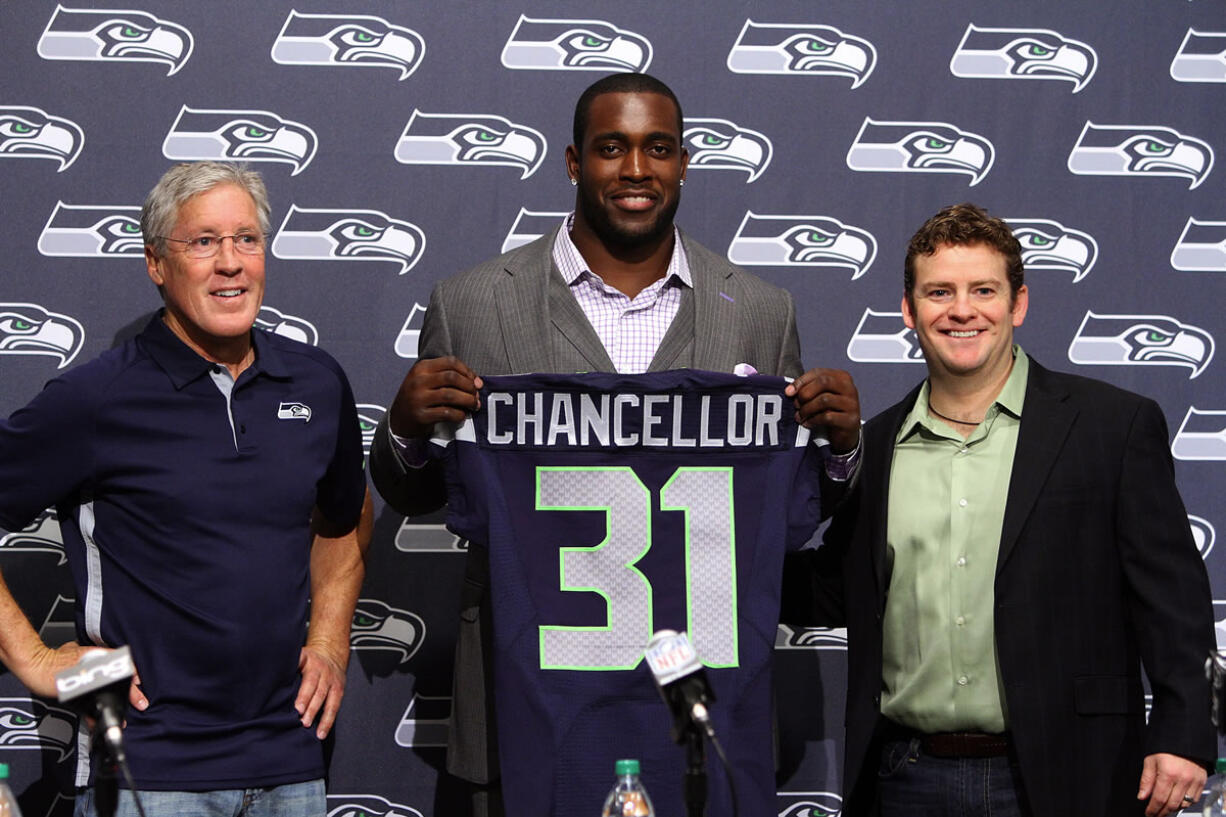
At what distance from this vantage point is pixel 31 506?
2326mm

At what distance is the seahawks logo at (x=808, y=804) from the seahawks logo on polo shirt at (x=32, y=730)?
1.80 metres

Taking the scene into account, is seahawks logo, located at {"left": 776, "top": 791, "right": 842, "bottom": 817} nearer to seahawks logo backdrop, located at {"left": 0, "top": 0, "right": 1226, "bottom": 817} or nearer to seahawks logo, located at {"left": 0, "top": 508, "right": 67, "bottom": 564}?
seahawks logo backdrop, located at {"left": 0, "top": 0, "right": 1226, "bottom": 817}

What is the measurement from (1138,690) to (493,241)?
183 centimetres

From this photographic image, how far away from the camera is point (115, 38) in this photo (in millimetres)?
3256

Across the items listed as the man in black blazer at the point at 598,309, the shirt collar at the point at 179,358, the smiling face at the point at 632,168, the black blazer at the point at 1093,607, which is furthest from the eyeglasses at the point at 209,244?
the black blazer at the point at 1093,607

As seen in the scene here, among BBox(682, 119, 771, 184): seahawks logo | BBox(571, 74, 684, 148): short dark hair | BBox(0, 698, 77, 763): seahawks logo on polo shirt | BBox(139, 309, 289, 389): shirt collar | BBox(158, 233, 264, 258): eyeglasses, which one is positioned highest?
BBox(571, 74, 684, 148): short dark hair

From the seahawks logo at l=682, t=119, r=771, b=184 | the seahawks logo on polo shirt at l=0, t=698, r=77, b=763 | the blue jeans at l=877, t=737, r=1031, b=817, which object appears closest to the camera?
the blue jeans at l=877, t=737, r=1031, b=817

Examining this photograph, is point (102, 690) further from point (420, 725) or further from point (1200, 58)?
point (1200, 58)

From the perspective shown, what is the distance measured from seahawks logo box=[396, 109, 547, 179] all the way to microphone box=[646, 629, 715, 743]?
1.92 meters

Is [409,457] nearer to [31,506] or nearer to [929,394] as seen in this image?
[31,506]

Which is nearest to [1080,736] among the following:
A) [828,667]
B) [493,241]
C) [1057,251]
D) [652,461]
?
[652,461]

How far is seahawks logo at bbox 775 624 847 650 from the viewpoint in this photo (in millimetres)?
3391

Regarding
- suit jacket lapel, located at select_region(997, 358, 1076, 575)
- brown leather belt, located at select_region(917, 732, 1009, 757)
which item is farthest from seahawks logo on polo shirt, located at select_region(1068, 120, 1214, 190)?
brown leather belt, located at select_region(917, 732, 1009, 757)

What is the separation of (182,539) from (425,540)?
3.63 feet
